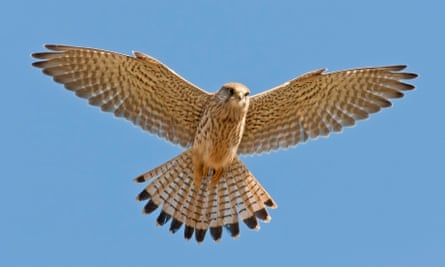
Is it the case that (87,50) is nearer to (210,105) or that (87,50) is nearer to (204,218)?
(210,105)

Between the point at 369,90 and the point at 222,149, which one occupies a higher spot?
the point at 369,90

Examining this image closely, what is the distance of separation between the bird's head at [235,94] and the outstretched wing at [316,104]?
60 cm

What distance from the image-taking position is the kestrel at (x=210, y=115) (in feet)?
48.2

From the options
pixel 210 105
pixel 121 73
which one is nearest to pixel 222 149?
pixel 210 105

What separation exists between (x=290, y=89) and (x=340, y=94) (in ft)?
2.31

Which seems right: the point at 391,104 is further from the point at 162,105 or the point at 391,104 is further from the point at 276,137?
the point at 162,105

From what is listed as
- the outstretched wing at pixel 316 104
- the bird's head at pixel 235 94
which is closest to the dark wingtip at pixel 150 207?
the outstretched wing at pixel 316 104

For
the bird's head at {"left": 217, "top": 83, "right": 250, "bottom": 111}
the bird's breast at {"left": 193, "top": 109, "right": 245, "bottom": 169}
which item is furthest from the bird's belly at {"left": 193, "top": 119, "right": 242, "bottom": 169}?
the bird's head at {"left": 217, "top": 83, "right": 250, "bottom": 111}

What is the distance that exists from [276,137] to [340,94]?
3.35 ft

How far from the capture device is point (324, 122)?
604 inches

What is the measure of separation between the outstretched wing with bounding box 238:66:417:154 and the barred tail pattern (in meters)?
0.50

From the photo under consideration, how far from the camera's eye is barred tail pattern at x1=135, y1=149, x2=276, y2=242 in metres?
15.3

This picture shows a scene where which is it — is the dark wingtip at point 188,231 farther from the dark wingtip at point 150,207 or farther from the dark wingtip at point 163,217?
the dark wingtip at point 150,207

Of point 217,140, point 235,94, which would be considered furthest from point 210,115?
point 235,94
